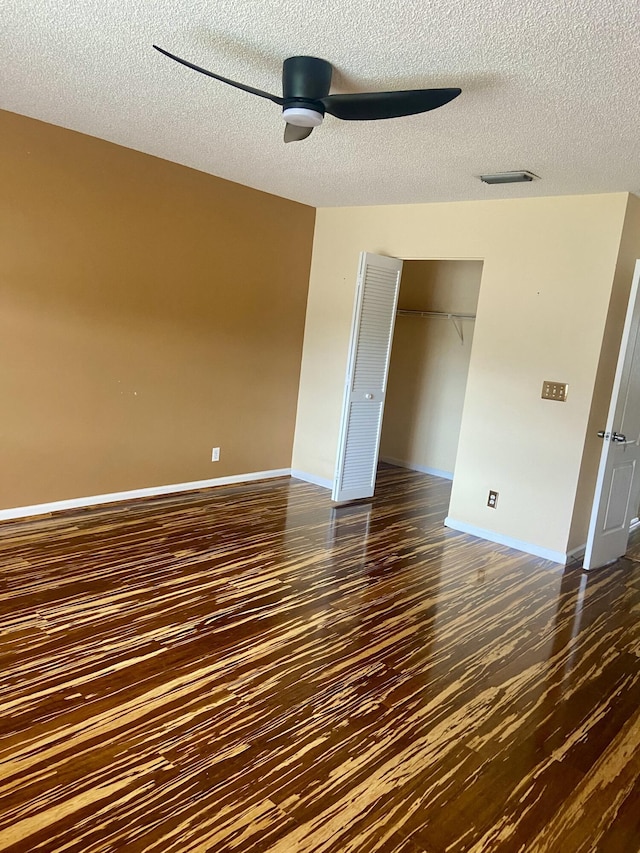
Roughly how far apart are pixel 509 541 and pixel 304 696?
2527 mm

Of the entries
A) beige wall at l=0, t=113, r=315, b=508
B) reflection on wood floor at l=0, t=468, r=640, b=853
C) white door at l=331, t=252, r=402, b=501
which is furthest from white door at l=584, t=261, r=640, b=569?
beige wall at l=0, t=113, r=315, b=508

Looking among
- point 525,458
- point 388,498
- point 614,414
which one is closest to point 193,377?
point 388,498

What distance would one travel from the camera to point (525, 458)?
4355 millimetres

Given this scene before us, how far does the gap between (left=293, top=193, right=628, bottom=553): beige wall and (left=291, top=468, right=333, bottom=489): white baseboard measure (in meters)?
1.34

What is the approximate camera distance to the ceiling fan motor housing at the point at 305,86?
2430 mm

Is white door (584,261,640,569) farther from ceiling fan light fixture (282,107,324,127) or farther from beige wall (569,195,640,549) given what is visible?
ceiling fan light fixture (282,107,324,127)

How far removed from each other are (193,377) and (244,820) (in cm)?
357

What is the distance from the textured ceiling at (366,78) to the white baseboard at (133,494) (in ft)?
8.10

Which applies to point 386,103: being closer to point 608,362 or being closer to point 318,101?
point 318,101

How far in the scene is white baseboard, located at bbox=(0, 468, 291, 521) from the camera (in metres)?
4.05

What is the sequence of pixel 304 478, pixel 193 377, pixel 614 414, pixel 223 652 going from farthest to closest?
pixel 304 478 < pixel 193 377 < pixel 614 414 < pixel 223 652

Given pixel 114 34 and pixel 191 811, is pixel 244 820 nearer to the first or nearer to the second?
pixel 191 811

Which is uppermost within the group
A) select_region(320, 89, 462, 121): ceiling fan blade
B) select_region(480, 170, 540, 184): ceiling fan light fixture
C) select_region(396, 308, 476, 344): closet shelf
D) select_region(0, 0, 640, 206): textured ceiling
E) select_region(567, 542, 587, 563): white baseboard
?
select_region(480, 170, 540, 184): ceiling fan light fixture

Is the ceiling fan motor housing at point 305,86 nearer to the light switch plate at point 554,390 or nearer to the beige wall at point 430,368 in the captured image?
the light switch plate at point 554,390
